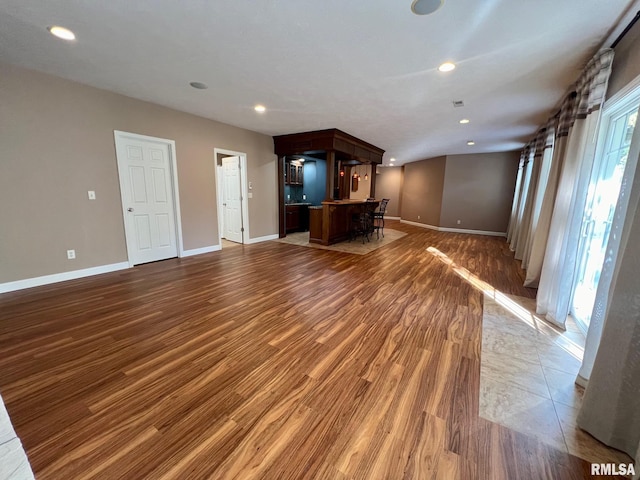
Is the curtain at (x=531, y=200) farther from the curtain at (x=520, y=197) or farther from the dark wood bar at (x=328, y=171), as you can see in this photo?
the dark wood bar at (x=328, y=171)

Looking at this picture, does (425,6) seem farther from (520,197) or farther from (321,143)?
(520,197)

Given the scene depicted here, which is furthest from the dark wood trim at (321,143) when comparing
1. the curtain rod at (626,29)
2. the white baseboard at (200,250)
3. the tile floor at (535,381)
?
the tile floor at (535,381)

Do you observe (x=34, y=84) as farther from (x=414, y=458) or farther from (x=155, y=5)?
(x=414, y=458)

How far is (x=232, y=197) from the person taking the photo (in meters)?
6.17

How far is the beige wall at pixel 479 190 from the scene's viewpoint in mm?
7711

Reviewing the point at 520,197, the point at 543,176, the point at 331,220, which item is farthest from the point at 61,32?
the point at 520,197

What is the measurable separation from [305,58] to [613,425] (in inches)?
141

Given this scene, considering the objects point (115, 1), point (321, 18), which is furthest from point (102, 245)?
point (321, 18)

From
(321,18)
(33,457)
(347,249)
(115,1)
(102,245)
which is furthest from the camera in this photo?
(347,249)

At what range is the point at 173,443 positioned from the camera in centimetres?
129

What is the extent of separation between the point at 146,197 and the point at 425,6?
15.3ft

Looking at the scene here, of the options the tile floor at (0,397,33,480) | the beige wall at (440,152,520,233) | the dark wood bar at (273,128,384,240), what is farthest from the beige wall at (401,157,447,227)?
the tile floor at (0,397,33,480)

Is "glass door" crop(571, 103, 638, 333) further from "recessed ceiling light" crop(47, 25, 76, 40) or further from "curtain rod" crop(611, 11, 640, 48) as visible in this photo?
"recessed ceiling light" crop(47, 25, 76, 40)

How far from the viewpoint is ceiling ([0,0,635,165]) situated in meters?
1.91
